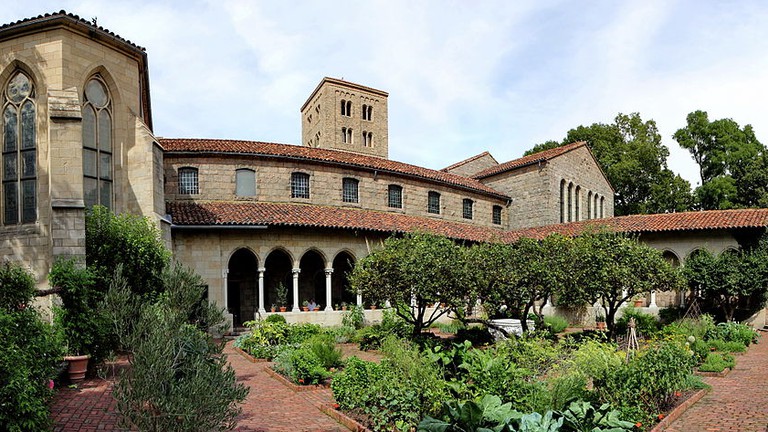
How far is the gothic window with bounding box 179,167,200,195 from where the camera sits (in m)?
25.7

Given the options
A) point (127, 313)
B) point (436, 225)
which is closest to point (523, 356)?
point (127, 313)

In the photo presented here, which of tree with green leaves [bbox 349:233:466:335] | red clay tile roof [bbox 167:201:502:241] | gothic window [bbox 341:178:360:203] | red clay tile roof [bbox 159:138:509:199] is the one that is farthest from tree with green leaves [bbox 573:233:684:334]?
red clay tile roof [bbox 159:138:509:199]

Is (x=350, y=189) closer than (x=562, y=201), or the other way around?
(x=350, y=189)

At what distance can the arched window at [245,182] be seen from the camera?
2658 cm

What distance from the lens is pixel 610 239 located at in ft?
63.2

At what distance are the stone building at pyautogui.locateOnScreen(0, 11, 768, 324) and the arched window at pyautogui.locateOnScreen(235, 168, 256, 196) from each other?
51 mm

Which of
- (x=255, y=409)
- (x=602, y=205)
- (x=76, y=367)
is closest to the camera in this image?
(x=255, y=409)

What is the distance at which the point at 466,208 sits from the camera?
1382 inches

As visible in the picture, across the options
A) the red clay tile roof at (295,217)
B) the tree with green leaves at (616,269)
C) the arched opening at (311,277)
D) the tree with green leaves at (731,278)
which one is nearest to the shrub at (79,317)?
the red clay tile roof at (295,217)

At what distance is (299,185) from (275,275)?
4927 millimetres

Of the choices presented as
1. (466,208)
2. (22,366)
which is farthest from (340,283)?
(22,366)

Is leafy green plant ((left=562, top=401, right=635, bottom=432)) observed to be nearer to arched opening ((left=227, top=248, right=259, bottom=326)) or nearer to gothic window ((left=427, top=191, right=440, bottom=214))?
arched opening ((left=227, top=248, right=259, bottom=326))

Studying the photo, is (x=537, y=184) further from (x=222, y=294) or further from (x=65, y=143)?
(x=65, y=143)

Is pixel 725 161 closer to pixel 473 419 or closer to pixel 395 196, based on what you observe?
pixel 395 196
